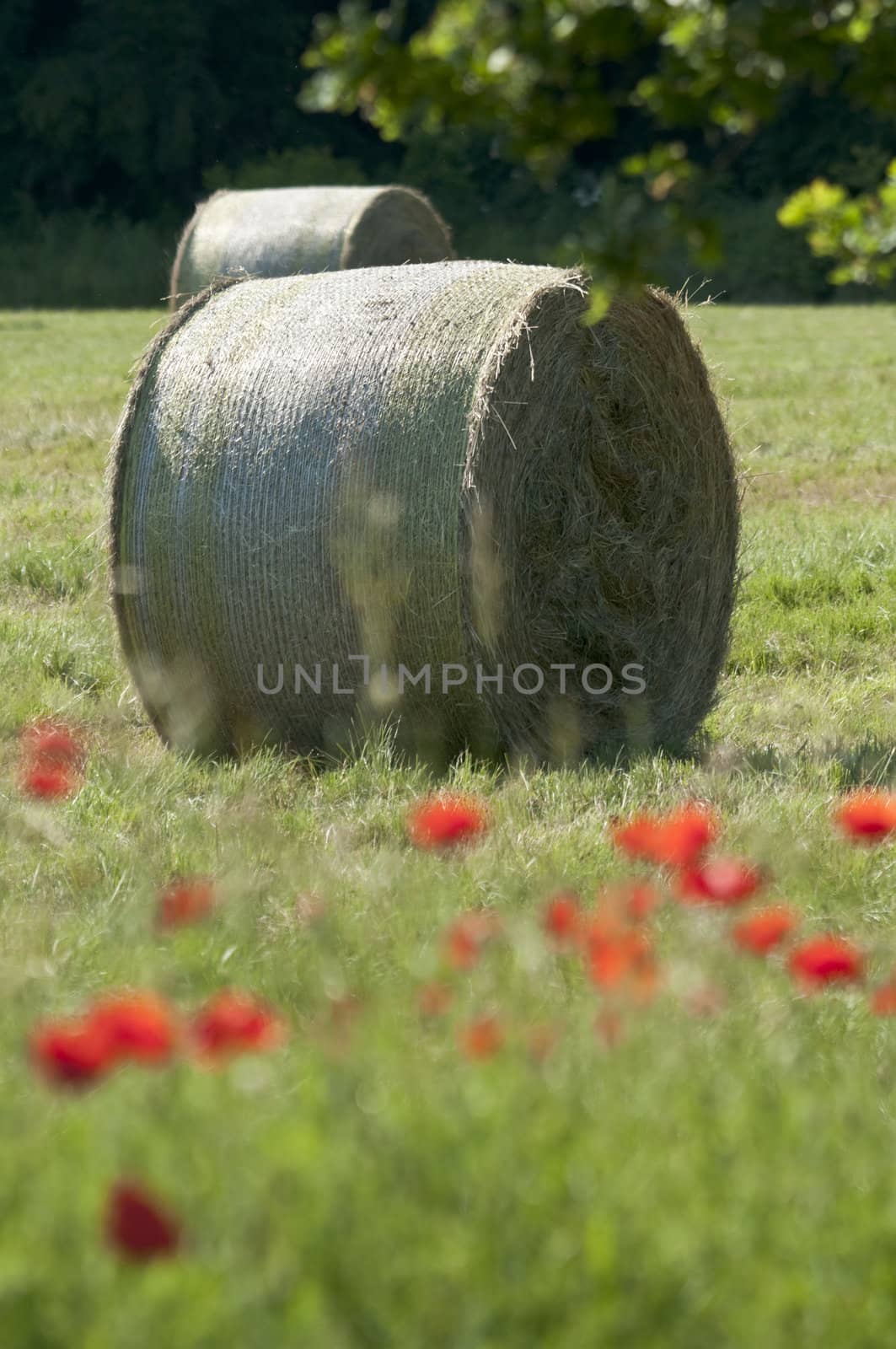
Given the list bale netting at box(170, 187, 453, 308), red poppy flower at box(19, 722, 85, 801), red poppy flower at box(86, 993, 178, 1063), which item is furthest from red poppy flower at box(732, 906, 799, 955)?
bale netting at box(170, 187, 453, 308)

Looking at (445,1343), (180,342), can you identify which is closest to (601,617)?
(180,342)

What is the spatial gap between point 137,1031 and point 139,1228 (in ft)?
0.87

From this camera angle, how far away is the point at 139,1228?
5.26 feet

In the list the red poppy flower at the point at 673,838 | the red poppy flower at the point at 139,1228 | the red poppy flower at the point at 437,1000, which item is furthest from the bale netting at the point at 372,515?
the red poppy flower at the point at 139,1228

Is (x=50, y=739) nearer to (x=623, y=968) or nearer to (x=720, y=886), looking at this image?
(x=720, y=886)

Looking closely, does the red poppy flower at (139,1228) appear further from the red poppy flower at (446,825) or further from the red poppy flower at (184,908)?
the red poppy flower at (446,825)

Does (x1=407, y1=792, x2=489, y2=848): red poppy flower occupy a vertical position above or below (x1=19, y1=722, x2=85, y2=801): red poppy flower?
above

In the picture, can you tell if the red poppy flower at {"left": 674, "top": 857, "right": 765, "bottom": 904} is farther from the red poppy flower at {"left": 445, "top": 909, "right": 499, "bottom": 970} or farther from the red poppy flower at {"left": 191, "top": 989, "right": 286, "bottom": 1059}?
the red poppy flower at {"left": 191, "top": 989, "right": 286, "bottom": 1059}

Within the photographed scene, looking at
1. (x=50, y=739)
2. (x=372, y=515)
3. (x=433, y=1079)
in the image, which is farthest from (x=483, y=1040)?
(x=372, y=515)

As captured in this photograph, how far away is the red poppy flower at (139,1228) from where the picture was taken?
160cm

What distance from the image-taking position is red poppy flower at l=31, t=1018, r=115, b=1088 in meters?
1.82

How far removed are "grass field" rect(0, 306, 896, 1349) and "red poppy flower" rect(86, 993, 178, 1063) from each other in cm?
12

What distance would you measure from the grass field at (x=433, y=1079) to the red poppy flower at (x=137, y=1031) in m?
0.12

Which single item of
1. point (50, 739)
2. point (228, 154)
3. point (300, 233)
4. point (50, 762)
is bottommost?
point (228, 154)
